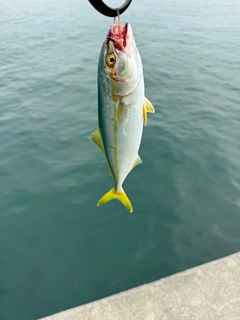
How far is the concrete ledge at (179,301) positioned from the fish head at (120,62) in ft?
8.53

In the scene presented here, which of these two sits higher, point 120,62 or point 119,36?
point 119,36

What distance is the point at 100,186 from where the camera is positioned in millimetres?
6703

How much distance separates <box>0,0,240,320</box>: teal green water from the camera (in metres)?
4.93

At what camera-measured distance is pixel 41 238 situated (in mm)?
5523

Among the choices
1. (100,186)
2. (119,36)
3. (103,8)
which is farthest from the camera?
(100,186)

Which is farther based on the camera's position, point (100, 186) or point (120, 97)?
point (100, 186)

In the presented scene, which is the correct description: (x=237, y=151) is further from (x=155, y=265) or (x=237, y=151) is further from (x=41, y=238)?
(x=41, y=238)

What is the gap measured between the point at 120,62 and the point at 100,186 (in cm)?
463

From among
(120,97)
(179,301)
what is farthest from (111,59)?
(179,301)

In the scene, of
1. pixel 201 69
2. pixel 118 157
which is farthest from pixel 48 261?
pixel 201 69

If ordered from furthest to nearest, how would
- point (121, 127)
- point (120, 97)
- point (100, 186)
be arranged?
point (100, 186)
point (121, 127)
point (120, 97)

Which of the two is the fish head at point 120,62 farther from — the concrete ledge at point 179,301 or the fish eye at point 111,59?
the concrete ledge at point 179,301

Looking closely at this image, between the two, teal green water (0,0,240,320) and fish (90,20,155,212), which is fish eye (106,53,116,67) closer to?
fish (90,20,155,212)

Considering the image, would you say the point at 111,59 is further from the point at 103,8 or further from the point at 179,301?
the point at 179,301
